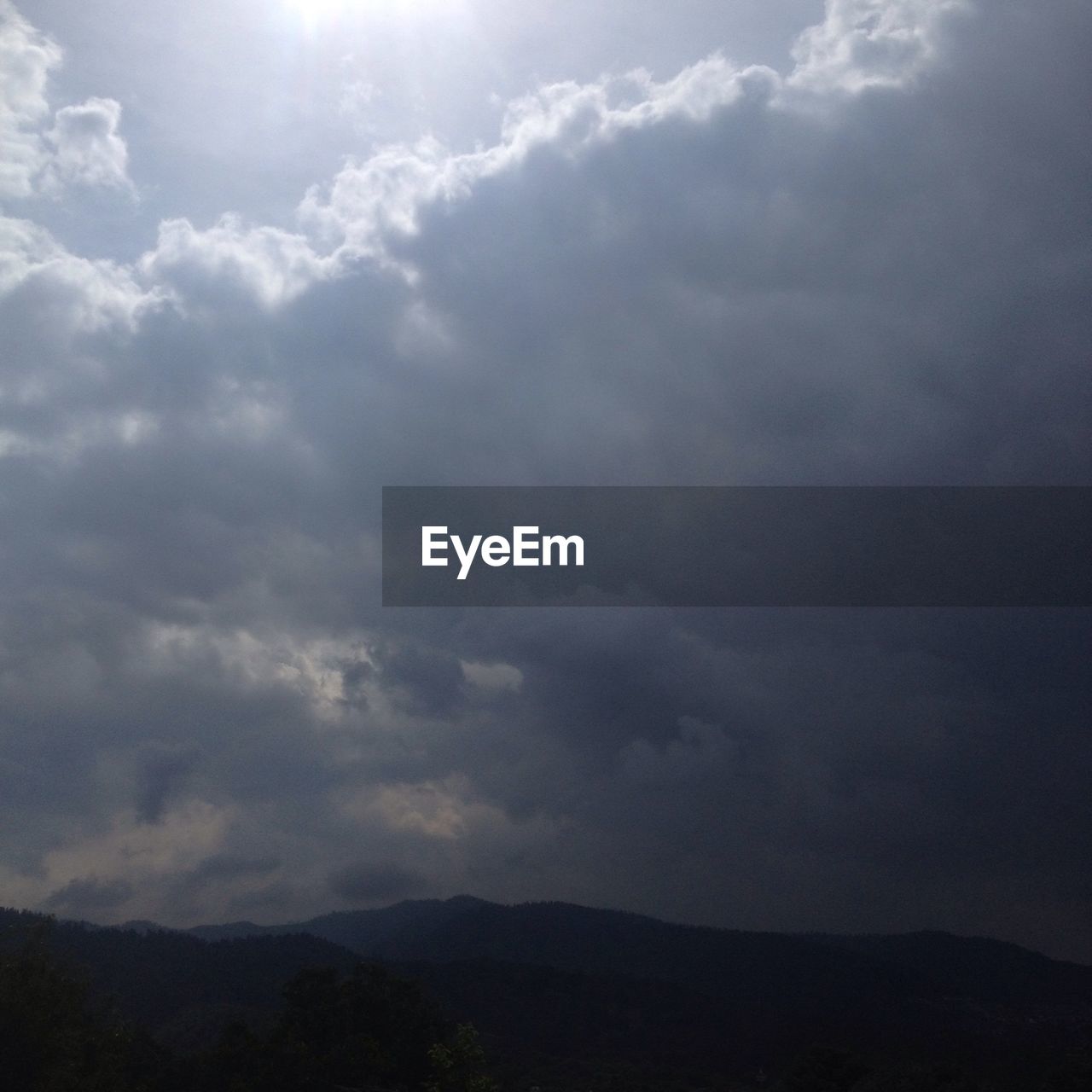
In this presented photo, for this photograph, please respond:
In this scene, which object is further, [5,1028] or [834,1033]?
[834,1033]

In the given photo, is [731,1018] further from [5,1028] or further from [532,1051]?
[5,1028]

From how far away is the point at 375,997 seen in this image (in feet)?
189

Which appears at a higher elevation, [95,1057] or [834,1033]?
[95,1057]

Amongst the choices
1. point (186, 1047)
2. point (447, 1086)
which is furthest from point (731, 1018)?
point (447, 1086)

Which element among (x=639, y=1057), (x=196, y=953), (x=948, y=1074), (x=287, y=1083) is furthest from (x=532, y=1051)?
(x=287, y=1083)

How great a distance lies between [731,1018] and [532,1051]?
50.1 m

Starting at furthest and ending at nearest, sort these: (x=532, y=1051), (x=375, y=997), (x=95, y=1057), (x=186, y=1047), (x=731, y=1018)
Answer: (x=731, y=1018), (x=532, y=1051), (x=186, y=1047), (x=375, y=997), (x=95, y=1057)

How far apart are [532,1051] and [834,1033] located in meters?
52.4

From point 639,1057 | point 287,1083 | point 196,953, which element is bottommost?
point 639,1057

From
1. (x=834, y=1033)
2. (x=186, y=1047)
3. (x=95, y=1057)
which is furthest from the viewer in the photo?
(x=834, y=1033)

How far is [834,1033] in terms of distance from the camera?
569 ft

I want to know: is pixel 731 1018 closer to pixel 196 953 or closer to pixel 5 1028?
pixel 196 953

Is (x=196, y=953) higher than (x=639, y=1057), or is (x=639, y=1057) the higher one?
(x=196, y=953)

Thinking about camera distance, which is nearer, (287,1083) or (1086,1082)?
(287,1083)
